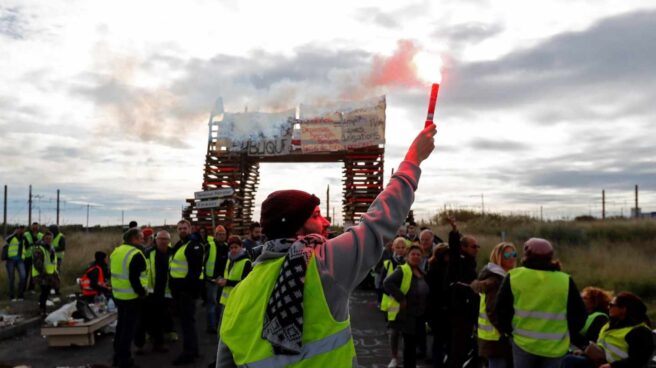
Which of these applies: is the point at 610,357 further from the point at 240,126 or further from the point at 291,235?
the point at 240,126

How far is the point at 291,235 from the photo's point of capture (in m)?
2.53

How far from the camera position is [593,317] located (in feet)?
23.1

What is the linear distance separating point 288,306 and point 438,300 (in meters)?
6.74

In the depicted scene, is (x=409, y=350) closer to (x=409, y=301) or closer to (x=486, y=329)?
(x=409, y=301)

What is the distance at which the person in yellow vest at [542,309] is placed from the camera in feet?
18.9

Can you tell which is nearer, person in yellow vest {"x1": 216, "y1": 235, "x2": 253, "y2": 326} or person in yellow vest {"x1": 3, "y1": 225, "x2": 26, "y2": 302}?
person in yellow vest {"x1": 216, "y1": 235, "x2": 253, "y2": 326}

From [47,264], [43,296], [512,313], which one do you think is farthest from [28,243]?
[512,313]

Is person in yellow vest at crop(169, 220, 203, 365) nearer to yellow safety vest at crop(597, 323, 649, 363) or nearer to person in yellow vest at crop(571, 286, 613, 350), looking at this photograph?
person in yellow vest at crop(571, 286, 613, 350)

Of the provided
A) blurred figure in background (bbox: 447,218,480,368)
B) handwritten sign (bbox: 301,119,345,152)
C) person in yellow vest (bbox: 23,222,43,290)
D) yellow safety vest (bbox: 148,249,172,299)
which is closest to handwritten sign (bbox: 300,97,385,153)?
handwritten sign (bbox: 301,119,345,152)

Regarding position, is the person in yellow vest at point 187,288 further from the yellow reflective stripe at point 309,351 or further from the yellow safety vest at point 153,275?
the yellow reflective stripe at point 309,351

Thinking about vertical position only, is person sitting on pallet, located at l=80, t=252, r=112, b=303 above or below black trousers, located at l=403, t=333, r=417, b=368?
above

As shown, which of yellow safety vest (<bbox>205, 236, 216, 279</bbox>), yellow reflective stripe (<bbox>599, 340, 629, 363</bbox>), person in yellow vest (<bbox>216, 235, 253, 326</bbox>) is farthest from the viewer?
yellow safety vest (<bbox>205, 236, 216, 279</bbox>)

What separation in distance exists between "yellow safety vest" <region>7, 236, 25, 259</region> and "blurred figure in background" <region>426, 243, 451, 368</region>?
1301 cm

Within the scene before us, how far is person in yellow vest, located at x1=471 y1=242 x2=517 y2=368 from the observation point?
262 inches
